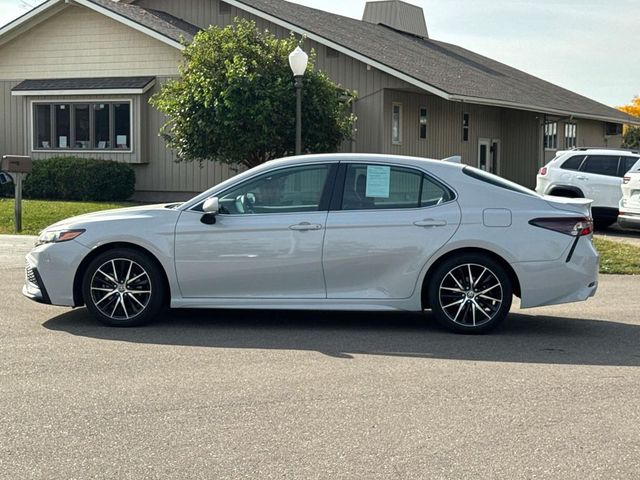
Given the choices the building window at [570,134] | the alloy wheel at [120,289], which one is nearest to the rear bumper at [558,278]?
the alloy wheel at [120,289]

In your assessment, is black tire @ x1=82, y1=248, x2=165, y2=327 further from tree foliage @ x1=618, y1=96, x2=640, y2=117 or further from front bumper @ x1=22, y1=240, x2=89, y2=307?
tree foliage @ x1=618, y1=96, x2=640, y2=117

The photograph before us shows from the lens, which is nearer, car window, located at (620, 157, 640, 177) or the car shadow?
the car shadow

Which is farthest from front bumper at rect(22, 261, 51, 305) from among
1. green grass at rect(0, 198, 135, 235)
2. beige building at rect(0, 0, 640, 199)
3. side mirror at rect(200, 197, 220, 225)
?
beige building at rect(0, 0, 640, 199)

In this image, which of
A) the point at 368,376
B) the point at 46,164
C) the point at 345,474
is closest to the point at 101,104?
the point at 46,164

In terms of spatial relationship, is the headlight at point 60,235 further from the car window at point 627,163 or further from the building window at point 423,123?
the building window at point 423,123

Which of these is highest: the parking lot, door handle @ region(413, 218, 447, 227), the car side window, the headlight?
the car side window

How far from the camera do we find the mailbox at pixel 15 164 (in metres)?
17.4

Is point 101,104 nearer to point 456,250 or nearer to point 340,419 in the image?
point 456,250

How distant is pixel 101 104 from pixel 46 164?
2.23 metres

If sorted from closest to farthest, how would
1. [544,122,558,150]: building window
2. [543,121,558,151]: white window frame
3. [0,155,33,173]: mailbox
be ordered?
[0,155,33,173]: mailbox, [543,121,558,151]: white window frame, [544,122,558,150]: building window

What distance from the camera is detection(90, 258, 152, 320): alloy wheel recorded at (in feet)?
28.4

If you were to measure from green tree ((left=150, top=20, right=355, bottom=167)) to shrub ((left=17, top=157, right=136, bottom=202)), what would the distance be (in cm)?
319

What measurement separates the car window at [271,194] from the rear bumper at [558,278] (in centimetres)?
190

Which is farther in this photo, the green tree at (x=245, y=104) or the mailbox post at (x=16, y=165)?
the green tree at (x=245, y=104)
